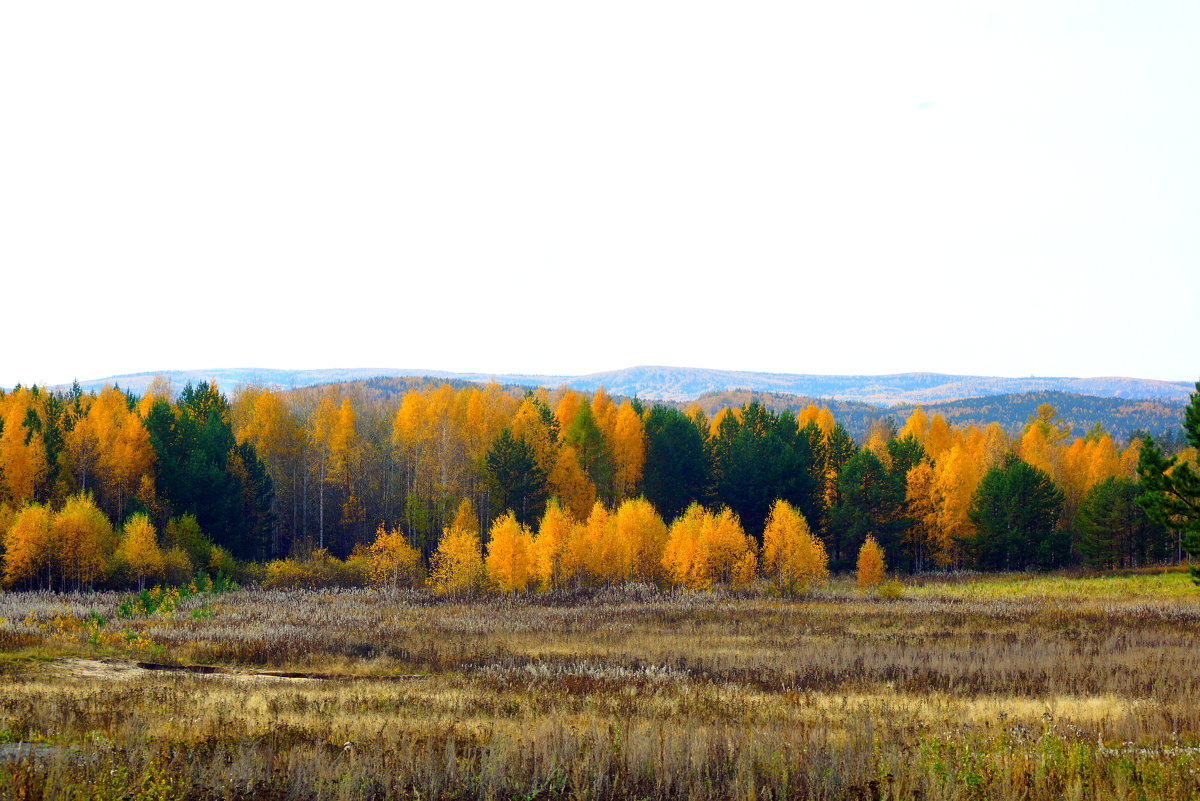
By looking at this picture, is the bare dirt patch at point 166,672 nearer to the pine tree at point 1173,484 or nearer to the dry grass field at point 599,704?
the dry grass field at point 599,704

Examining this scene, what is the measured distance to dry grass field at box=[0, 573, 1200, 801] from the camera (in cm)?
884

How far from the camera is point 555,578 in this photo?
54.2 meters

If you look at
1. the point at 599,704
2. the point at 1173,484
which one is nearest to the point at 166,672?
the point at 599,704

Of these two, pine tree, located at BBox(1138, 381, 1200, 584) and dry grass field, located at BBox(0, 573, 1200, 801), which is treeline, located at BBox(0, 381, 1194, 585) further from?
pine tree, located at BBox(1138, 381, 1200, 584)

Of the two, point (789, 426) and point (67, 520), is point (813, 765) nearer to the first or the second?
point (67, 520)

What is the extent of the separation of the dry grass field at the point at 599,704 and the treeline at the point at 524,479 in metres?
18.7

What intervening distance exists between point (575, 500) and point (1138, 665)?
1836 inches

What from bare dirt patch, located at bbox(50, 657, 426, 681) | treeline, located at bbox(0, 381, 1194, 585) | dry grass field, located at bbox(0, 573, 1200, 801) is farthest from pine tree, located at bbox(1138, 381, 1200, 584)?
treeline, located at bbox(0, 381, 1194, 585)

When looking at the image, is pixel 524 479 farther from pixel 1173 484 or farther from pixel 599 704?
pixel 599 704

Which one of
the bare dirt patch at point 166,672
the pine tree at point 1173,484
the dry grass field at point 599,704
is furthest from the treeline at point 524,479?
the bare dirt patch at point 166,672

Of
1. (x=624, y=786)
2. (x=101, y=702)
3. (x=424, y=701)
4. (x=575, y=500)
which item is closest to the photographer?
(x=624, y=786)

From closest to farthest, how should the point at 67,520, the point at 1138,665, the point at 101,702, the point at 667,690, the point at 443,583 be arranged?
the point at 101,702 → the point at 667,690 → the point at 1138,665 → the point at 67,520 → the point at 443,583

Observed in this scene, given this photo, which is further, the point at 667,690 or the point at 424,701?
the point at 667,690

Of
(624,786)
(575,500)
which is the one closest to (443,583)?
(575,500)
